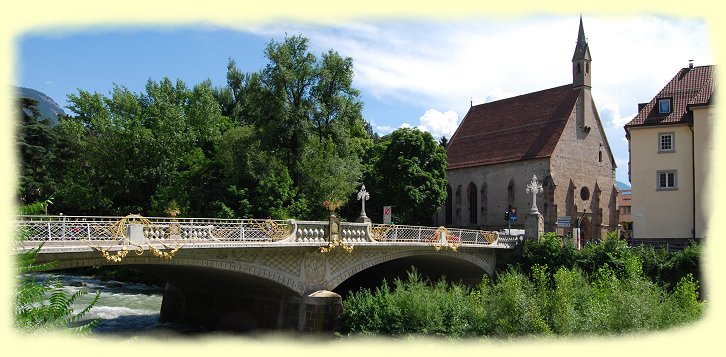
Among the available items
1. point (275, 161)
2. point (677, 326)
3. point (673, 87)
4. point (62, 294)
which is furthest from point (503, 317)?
point (673, 87)

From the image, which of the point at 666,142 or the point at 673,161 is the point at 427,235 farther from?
the point at 666,142

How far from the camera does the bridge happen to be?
17562 mm

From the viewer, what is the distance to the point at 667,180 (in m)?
38.6

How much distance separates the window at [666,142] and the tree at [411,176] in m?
16.9

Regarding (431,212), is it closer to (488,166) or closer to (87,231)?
(488,166)

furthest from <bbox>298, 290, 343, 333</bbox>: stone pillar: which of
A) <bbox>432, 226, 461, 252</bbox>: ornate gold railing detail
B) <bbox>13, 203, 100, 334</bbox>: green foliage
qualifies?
<bbox>13, 203, 100, 334</bbox>: green foliage

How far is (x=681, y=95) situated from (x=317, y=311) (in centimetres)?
2693

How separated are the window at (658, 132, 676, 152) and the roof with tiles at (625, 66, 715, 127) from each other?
79 centimetres

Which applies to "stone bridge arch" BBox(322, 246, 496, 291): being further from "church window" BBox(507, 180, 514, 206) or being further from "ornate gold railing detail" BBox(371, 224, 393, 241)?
"church window" BBox(507, 180, 514, 206)

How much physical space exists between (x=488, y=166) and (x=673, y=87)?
69.5 feet

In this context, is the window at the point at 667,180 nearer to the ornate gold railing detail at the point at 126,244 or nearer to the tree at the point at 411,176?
the tree at the point at 411,176

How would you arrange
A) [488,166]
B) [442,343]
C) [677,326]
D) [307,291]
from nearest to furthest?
[677,326], [442,343], [307,291], [488,166]

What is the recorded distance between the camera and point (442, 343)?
2230cm

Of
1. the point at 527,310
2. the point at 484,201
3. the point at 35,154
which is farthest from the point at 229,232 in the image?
the point at 484,201
